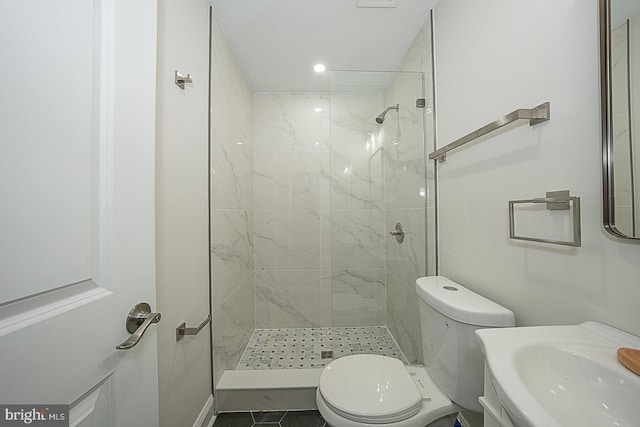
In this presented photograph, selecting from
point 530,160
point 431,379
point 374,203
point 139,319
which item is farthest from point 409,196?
point 139,319

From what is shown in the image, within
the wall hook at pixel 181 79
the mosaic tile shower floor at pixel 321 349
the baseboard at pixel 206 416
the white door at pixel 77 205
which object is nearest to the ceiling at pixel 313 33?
the wall hook at pixel 181 79

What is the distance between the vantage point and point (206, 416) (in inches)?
56.6

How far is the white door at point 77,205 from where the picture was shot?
1.32 feet

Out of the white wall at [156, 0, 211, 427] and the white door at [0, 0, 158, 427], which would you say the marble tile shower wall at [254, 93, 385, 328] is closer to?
the white wall at [156, 0, 211, 427]

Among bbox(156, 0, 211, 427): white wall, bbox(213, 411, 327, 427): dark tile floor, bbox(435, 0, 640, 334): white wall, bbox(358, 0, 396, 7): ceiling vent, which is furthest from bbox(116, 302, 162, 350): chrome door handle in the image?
bbox(358, 0, 396, 7): ceiling vent

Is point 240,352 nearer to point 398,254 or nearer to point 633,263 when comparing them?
point 398,254

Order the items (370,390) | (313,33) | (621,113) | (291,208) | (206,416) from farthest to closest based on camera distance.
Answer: (291,208) < (313,33) < (206,416) < (370,390) < (621,113)

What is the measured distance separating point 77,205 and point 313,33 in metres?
1.72

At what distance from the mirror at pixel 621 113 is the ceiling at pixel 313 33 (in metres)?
1.13

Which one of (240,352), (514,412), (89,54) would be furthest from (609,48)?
(240,352)

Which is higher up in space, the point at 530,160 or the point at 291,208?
the point at 530,160

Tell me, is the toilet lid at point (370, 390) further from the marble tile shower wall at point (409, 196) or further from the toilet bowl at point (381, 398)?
the marble tile shower wall at point (409, 196)

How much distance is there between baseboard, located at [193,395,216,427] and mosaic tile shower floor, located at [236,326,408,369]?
343 millimetres

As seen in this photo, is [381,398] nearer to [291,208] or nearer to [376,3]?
[291,208]
